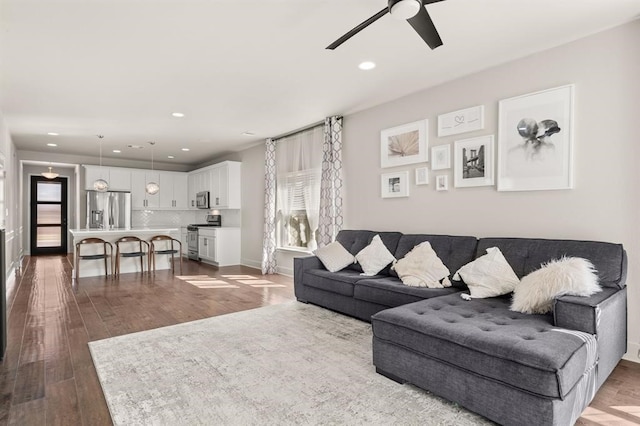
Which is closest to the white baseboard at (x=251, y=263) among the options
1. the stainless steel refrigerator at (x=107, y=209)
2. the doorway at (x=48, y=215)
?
the stainless steel refrigerator at (x=107, y=209)

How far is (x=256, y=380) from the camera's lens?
245 cm

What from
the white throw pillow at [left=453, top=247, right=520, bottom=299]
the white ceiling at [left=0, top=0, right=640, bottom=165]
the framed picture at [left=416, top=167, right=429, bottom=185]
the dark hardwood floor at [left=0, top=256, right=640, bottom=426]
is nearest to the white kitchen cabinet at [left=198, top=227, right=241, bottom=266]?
the dark hardwood floor at [left=0, top=256, right=640, bottom=426]

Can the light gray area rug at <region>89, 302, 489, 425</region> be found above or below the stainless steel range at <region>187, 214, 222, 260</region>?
below

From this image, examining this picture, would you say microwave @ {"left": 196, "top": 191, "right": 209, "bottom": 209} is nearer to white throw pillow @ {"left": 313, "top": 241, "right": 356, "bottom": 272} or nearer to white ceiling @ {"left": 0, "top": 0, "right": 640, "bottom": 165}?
white ceiling @ {"left": 0, "top": 0, "right": 640, "bottom": 165}

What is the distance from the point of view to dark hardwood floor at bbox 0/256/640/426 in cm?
211

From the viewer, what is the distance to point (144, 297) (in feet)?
16.0

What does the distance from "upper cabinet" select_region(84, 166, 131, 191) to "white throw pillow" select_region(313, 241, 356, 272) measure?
22.5 feet

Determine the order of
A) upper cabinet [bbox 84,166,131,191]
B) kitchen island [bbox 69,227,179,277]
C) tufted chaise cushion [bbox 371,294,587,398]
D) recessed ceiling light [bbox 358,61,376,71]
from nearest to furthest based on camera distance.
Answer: tufted chaise cushion [bbox 371,294,587,398]
recessed ceiling light [bbox 358,61,376,71]
kitchen island [bbox 69,227,179,277]
upper cabinet [bbox 84,166,131,191]

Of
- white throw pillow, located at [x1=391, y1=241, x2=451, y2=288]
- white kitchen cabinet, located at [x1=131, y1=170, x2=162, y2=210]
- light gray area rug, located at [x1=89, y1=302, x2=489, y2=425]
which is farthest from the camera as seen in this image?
white kitchen cabinet, located at [x1=131, y1=170, x2=162, y2=210]

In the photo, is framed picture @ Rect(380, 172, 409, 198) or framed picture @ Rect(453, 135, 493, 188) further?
framed picture @ Rect(380, 172, 409, 198)

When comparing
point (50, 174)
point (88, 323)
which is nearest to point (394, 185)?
point (88, 323)

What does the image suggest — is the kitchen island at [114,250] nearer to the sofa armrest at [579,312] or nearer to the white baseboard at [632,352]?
the sofa armrest at [579,312]

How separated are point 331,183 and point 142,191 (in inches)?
247

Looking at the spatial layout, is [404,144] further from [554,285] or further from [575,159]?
[554,285]
